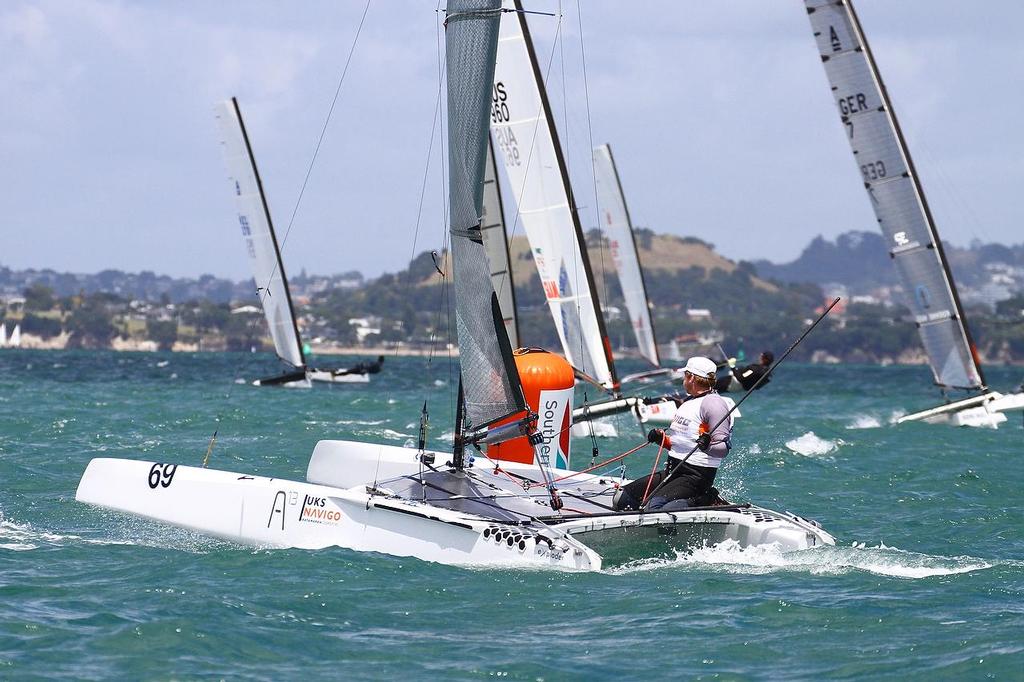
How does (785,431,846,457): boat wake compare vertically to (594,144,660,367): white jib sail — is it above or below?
below

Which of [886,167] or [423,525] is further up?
[886,167]

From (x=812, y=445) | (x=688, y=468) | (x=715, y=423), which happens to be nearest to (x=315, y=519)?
(x=688, y=468)

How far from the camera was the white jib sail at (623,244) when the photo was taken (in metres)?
31.7

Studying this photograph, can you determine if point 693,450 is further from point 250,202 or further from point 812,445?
point 250,202

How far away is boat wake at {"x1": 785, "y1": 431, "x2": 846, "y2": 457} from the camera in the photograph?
1800 centimetres

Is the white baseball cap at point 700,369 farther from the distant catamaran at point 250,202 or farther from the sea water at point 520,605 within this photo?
the distant catamaran at point 250,202

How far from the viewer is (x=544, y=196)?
19.1 m

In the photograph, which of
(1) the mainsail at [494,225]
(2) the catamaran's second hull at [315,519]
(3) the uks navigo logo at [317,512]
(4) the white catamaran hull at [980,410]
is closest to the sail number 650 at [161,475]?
(2) the catamaran's second hull at [315,519]

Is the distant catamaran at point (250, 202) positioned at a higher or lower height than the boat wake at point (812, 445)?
higher

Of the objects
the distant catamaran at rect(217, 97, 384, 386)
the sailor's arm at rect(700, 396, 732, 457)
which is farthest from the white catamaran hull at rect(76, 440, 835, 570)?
the distant catamaran at rect(217, 97, 384, 386)

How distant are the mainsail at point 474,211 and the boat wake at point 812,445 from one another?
322 inches

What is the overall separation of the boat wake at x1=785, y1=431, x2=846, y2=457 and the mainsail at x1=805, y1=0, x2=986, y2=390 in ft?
12.0

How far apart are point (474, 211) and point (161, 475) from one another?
9.93 ft

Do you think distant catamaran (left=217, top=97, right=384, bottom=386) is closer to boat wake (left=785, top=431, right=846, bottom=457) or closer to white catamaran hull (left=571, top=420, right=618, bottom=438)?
white catamaran hull (left=571, top=420, right=618, bottom=438)
